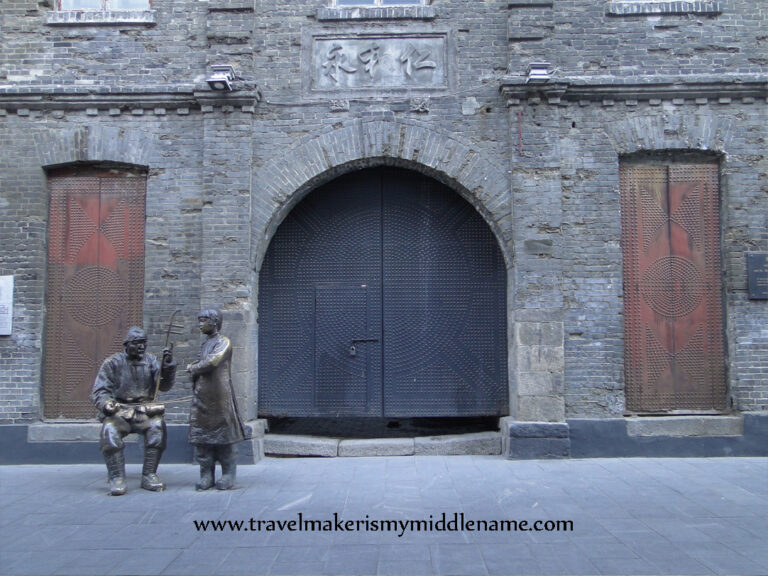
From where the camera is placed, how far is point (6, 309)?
778 centimetres

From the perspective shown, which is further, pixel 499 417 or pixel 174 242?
pixel 499 417

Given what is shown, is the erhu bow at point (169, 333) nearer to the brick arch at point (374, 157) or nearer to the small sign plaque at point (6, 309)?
the brick arch at point (374, 157)

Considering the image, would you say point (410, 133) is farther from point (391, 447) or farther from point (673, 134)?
point (391, 447)

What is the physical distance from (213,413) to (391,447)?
8.60 ft

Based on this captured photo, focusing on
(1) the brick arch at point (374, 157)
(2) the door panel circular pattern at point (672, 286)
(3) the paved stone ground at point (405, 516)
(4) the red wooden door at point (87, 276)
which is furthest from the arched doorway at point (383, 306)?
(2) the door panel circular pattern at point (672, 286)

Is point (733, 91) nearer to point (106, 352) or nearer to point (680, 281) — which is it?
point (680, 281)

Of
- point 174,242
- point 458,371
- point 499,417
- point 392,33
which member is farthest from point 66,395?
point 392,33

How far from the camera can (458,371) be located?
829cm

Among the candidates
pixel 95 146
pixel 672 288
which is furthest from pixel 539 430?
pixel 95 146

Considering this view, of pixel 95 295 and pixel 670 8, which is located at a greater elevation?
pixel 670 8

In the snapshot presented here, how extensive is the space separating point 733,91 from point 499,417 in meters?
5.05

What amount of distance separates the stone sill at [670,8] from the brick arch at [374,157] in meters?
2.52

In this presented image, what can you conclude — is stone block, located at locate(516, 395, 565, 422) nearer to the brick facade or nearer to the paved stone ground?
the brick facade

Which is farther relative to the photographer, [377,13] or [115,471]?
[377,13]
